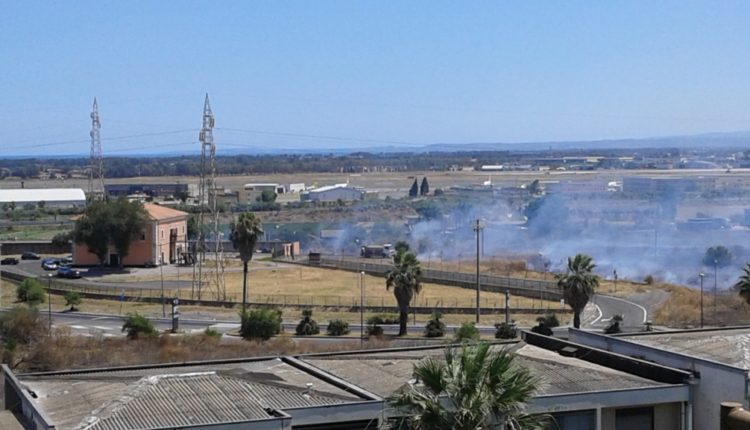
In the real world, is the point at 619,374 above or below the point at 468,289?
above

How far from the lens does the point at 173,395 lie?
24562 mm

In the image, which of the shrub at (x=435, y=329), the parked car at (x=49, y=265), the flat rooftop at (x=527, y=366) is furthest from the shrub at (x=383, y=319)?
the parked car at (x=49, y=265)

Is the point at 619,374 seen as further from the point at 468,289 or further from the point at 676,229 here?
the point at 676,229

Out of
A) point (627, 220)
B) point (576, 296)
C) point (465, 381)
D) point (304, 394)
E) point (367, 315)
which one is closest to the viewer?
point (465, 381)

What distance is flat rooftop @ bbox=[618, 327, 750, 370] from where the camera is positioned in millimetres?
28062

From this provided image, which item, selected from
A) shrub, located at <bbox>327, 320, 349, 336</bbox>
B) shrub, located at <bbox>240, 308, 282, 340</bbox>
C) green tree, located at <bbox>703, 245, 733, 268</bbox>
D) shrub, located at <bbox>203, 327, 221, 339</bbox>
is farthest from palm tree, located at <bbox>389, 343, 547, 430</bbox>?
green tree, located at <bbox>703, 245, 733, 268</bbox>

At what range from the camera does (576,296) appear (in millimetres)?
61781

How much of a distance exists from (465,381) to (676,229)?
152974mm

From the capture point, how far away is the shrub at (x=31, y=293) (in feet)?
250

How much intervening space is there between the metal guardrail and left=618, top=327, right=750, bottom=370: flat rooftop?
49.9 meters

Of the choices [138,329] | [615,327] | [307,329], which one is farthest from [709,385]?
[307,329]

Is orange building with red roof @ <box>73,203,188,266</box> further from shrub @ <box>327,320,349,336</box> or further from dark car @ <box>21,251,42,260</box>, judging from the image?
shrub @ <box>327,320,349,336</box>

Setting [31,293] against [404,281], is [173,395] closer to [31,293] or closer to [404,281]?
[404,281]

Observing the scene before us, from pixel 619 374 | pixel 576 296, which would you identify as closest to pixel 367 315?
pixel 576 296
